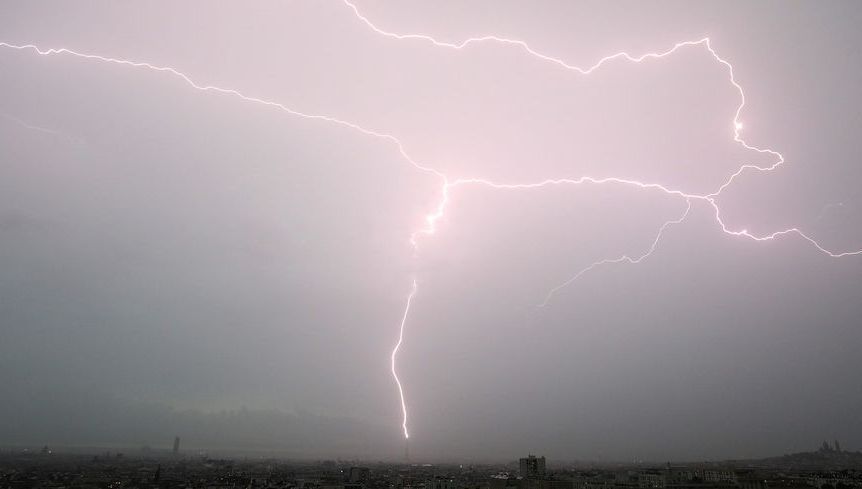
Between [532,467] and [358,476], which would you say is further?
[358,476]

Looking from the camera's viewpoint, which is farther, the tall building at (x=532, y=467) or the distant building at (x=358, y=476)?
the distant building at (x=358, y=476)

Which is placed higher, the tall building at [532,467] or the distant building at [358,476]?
the tall building at [532,467]

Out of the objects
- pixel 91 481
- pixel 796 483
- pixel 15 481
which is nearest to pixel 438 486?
pixel 796 483

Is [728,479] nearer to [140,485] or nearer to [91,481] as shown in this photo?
[140,485]

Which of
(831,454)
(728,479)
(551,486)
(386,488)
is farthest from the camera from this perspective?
(831,454)

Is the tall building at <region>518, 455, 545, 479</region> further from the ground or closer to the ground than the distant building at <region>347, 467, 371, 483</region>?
further from the ground

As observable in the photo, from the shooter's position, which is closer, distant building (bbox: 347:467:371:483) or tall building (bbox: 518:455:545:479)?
tall building (bbox: 518:455:545:479)

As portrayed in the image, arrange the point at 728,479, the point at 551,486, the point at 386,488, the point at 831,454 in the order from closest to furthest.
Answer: the point at 551,486, the point at 386,488, the point at 728,479, the point at 831,454

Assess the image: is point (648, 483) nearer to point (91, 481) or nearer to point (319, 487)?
point (319, 487)

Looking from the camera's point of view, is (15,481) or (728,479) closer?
(15,481)

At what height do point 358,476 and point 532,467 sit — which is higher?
point 532,467
